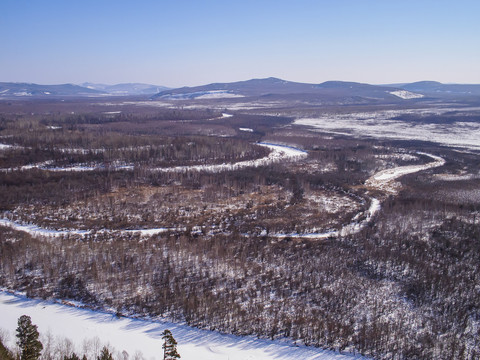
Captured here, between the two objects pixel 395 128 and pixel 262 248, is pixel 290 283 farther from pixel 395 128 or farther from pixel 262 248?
pixel 395 128

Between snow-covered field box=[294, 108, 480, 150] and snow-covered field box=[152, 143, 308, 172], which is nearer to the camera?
snow-covered field box=[152, 143, 308, 172]

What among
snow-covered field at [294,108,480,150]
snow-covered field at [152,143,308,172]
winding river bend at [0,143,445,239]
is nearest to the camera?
winding river bend at [0,143,445,239]

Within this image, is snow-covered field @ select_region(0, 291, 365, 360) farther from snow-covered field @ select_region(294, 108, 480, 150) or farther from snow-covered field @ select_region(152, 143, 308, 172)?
snow-covered field @ select_region(294, 108, 480, 150)

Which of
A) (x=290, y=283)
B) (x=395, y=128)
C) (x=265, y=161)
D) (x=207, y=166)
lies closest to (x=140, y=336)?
(x=290, y=283)

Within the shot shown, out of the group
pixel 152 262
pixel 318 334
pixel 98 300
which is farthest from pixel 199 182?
pixel 318 334

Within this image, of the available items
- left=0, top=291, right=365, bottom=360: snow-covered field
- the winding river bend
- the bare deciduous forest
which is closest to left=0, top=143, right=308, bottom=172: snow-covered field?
the winding river bend

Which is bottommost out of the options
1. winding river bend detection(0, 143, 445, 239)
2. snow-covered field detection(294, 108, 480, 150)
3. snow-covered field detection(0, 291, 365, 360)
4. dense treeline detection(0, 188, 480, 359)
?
snow-covered field detection(0, 291, 365, 360)

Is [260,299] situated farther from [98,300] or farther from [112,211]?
[112,211]
